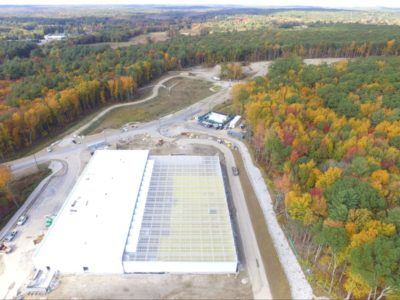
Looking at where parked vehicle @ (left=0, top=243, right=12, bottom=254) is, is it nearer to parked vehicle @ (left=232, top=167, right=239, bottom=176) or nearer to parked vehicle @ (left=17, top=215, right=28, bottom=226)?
parked vehicle @ (left=17, top=215, right=28, bottom=226)

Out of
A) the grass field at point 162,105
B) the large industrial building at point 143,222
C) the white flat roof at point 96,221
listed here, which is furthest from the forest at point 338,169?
the white flat roof at point 96,221

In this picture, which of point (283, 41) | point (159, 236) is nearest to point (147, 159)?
point (159, 236)

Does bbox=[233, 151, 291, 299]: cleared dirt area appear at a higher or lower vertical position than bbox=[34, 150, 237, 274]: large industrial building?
lower

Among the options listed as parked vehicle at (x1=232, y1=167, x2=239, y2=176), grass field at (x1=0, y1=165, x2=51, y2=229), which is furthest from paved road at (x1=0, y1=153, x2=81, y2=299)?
parked vehicle at (x1=232, y1=167, x2=239, y2=176)

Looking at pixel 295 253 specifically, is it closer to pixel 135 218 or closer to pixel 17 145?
pixel 135 218

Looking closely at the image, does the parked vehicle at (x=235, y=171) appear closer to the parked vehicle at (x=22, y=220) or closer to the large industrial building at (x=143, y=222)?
the large industrial building at (x=143, y=222)

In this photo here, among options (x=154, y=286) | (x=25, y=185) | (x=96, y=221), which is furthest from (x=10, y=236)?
A: (x=154, y=286)

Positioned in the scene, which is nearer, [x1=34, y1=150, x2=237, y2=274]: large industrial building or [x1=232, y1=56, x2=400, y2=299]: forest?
[x1=232, y1=56, x2=400, y2=299]: forest

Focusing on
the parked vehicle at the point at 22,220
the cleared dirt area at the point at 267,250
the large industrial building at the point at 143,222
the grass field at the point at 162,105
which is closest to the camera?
the cleared dirt area at the point at 267,250
